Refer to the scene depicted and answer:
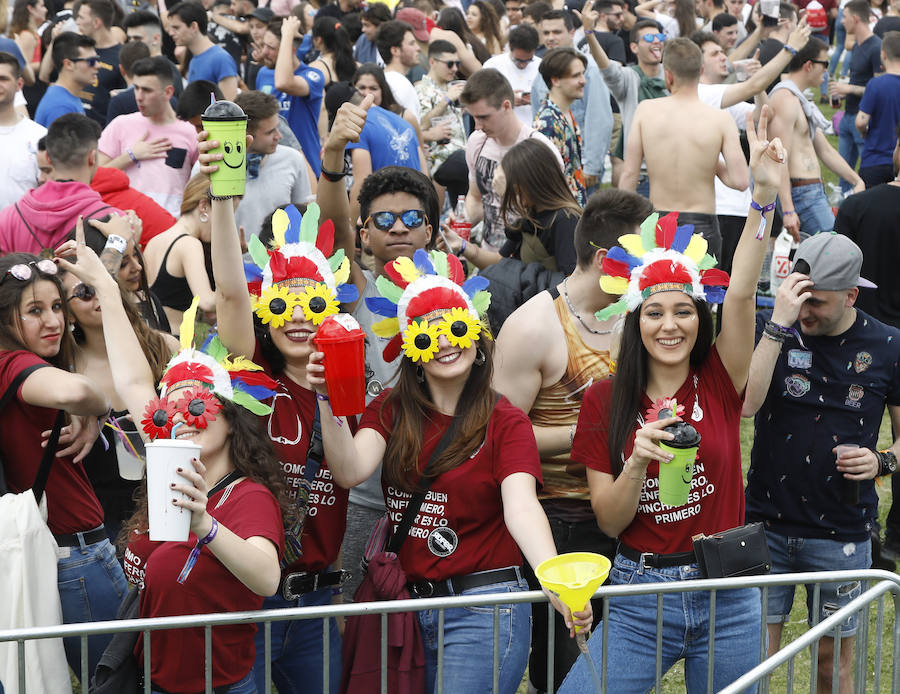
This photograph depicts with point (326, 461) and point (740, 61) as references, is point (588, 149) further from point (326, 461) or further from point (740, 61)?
point (326, 461)

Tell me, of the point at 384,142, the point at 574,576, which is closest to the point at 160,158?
the point at 384,142

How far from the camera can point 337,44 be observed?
1017 cm

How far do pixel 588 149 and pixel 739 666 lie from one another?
6754 mm

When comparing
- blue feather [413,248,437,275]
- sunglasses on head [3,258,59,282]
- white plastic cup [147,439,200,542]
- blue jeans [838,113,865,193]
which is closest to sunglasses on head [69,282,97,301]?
sunglasses on head [3,258,59,282]

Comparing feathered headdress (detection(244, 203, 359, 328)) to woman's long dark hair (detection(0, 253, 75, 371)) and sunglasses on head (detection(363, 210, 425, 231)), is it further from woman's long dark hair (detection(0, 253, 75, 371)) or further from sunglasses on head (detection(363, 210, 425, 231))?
woman's long dark hair (detection(0, 253, 75, 371))

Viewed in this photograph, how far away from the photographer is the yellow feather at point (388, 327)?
3.68 m

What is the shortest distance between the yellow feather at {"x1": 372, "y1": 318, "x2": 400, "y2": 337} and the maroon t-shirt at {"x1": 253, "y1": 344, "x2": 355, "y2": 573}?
29cm

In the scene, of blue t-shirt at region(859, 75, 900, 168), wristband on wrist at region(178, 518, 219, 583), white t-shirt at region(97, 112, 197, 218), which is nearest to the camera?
wristband on wrist at region(178, 518, 219, 583)

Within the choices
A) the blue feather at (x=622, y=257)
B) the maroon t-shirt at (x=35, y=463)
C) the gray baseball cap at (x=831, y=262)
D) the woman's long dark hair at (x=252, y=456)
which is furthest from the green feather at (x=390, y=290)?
the gray baseball cap at (x=831, y=262)

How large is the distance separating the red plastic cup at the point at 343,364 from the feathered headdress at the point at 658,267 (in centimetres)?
88

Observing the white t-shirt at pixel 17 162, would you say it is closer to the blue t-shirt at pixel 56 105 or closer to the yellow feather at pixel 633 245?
the blue t-shirt at pixel 56 105

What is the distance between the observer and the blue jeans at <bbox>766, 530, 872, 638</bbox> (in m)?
4.25

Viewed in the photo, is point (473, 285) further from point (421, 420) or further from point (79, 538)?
point (79, 538)

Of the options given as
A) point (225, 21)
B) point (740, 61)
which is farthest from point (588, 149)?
point (225, 21)
